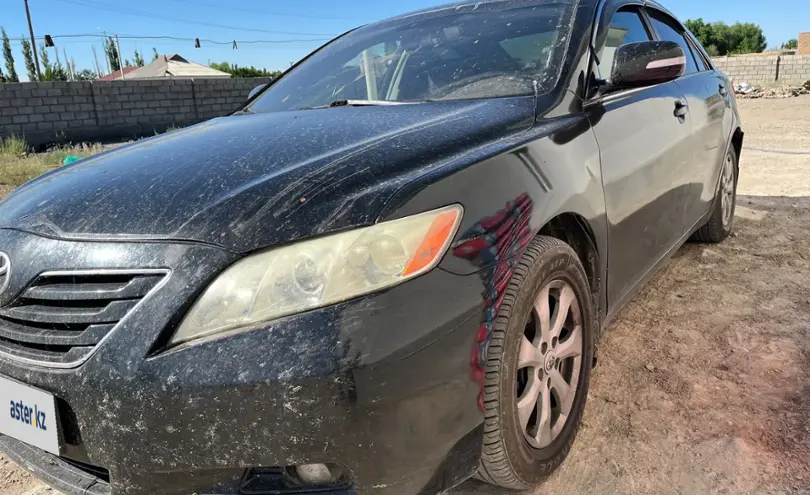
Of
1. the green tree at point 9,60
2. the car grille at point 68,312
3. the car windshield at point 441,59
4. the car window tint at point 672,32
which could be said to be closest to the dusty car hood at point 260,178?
the car grille at point 68,312

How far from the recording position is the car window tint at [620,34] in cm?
252

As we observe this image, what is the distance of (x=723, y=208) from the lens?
4.14 meters

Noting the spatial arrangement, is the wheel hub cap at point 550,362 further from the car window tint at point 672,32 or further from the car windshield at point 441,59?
the car window tint at point 672,32

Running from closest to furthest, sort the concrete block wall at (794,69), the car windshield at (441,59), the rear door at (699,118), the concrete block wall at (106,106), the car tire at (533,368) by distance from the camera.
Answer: the car tire at (533,368), the car windshield at (441,59), the rear door at (699,118), the concrete block wall at (106,106), the concrete block wall at (794,69)

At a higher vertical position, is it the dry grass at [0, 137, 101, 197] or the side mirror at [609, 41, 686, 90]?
the side mirror at [609, 41, 686, 90]

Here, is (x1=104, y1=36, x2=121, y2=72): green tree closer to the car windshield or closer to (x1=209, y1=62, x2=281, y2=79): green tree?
(x1=209, y1=62, x2=281, y2=79): green tree

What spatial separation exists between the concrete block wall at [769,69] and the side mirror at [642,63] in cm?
2677

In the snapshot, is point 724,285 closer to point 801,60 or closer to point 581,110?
point 581,110

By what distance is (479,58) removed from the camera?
2.49 meters

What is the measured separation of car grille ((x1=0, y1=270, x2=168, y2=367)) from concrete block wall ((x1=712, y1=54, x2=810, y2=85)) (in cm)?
2856

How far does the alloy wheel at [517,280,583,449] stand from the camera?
1782 mm

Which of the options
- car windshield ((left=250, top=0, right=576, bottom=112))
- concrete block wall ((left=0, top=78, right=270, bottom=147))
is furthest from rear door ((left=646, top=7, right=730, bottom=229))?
concrete block wall ((left=0, top=78, right=270, bottom=147))

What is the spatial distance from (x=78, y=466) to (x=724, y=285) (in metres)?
3.33

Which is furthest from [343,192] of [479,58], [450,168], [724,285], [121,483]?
[724,285]
